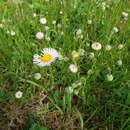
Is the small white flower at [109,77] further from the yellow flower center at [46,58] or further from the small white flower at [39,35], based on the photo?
the small white flower at [39,35]

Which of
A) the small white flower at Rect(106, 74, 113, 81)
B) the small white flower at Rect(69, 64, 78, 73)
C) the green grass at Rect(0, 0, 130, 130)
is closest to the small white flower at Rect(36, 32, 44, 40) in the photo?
the green grass at Rect(0, 0, 130, 130)

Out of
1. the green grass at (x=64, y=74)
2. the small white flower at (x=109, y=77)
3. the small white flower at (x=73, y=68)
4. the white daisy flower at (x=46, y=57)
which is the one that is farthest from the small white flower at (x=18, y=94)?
the small white flower at (x=109, y=77)

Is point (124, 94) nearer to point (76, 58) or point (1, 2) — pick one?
point (76, 58)

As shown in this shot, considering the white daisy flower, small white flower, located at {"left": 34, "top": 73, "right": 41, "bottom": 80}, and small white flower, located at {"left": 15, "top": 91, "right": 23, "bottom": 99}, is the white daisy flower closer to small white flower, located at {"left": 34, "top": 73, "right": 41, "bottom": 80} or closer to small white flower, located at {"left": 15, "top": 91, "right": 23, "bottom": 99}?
small white flower, located at {"left": 34, "top": 73, "right": 41, "bottom": 80}

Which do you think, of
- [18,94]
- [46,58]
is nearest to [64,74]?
[46,58]

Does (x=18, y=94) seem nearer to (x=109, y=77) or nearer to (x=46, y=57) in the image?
(x=46, y=57)

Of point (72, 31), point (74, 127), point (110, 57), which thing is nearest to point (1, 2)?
point (72, 31)
